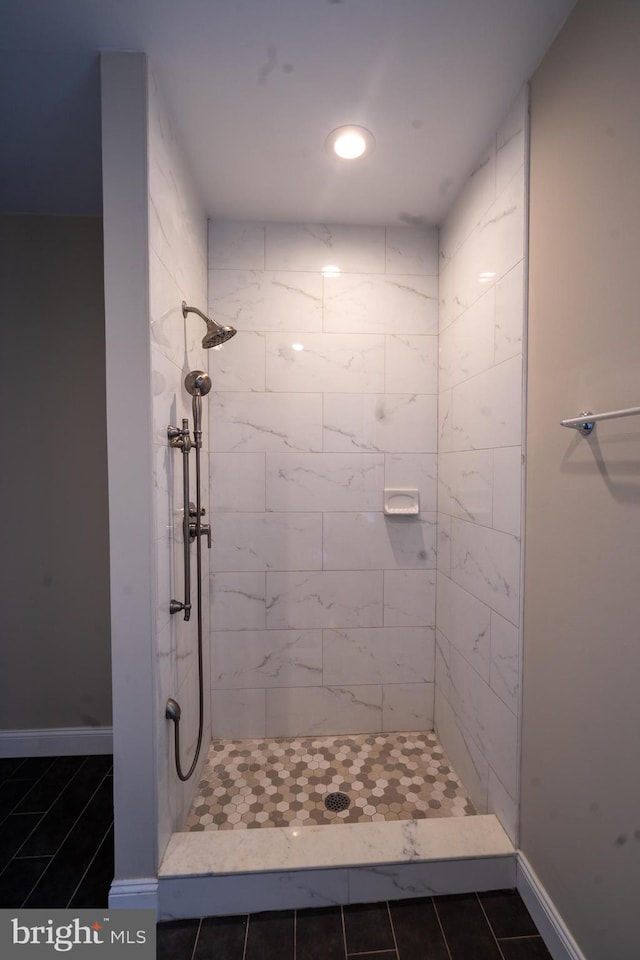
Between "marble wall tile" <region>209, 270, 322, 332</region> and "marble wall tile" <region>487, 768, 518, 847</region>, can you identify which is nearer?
"marble wall tile" <region>487, 768, 518, 847</region>

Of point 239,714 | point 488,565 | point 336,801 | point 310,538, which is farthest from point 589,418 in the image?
point 239,714

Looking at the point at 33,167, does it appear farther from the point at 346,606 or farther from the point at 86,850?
the point at 86,850

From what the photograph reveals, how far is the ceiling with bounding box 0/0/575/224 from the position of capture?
1.06 m

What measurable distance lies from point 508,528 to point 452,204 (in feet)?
4.86

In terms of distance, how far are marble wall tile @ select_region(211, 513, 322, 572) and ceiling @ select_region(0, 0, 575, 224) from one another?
4.75 feet

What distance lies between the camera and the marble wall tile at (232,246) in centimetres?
194

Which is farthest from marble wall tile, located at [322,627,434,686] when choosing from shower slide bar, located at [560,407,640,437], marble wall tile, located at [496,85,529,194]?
marble wall tile, located at [496,85,529,194]

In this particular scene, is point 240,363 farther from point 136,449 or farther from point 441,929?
point 441,929

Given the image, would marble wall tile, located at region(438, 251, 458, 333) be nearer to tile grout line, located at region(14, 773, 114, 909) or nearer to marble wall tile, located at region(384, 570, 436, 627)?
marble wall tile, located at region(384, 570, 436, 627)

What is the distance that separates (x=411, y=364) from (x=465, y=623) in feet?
4.01

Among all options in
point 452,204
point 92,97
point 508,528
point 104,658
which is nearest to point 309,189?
point 452,204

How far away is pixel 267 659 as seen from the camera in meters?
1.99

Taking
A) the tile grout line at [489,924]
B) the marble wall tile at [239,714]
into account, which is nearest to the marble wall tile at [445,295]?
the marble wall tile at [239,714]

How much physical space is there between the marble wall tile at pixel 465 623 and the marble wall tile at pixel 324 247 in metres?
1.58
